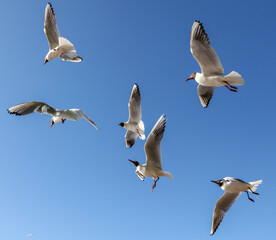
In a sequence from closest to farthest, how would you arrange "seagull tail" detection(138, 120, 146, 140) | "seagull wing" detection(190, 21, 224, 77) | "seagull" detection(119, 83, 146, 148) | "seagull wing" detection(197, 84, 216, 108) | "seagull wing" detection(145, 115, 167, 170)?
"seagull wing" detection(190, 21, 224, 77) → "seagull wing" detection(145, 115, 167, 170) → "seagull wing" detection(197, 84, 216, 108) → "seagull" detection(119, 83, 146, 148) → "seagull tail" detection(138, 120, 146, 140)

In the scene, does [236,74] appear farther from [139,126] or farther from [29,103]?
[29,103]

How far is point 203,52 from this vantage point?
272 inches

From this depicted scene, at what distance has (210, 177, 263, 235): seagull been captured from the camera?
23.3 ft

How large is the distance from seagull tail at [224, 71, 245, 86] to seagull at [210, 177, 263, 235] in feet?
7.06

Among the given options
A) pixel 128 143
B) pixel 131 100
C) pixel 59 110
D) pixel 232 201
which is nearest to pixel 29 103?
pixel 59 110

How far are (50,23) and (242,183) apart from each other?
23.5ft

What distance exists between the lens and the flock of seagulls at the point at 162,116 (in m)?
6.88

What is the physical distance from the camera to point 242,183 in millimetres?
7078

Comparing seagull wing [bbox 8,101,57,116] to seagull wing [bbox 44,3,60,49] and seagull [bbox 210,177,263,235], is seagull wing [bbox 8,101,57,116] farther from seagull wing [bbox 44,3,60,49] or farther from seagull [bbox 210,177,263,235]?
seagull [bbox 210,177,263,235]

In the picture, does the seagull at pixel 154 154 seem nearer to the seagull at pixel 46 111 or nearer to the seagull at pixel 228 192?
the seagull at pixel 228 192

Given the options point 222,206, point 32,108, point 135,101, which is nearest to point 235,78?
point 222,206

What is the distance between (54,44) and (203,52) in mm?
5338

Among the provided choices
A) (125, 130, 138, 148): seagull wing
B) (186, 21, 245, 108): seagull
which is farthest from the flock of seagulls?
(125, 130, 138, 148): seagull wing

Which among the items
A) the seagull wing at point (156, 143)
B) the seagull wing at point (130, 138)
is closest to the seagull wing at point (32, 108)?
the seagull wing at point (156, 143)
